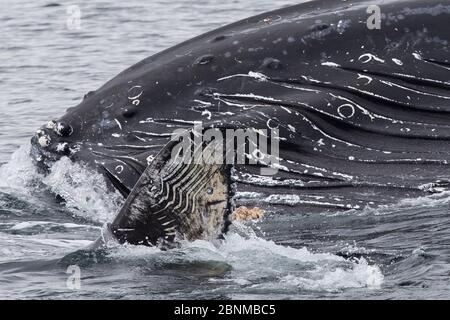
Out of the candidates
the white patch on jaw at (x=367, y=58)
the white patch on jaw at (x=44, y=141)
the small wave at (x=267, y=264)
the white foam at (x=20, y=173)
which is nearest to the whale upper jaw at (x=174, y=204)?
the small wave at (x=267, y=264)

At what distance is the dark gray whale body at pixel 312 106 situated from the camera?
46.1ft

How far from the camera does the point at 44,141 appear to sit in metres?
15.4

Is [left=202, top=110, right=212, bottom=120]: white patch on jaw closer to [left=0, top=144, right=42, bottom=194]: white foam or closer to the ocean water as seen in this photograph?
the ocean water

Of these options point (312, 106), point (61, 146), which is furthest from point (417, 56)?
point (61, 146)

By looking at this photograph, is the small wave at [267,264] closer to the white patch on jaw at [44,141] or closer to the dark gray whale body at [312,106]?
the dark gray whale body at [312,106]

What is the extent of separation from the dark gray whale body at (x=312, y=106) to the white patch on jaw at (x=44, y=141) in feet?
0.33

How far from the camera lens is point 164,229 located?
12.6 metres

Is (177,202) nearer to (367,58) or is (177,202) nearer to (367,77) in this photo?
(367,77)

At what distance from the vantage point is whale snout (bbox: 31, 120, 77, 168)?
1523 cm

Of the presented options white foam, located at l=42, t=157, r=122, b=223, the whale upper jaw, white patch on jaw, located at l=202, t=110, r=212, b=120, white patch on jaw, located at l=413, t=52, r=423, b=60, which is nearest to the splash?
white foam, located at l=42, t=157, r=122, b=223

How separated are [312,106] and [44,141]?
3.01 meters

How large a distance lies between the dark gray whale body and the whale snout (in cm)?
2
